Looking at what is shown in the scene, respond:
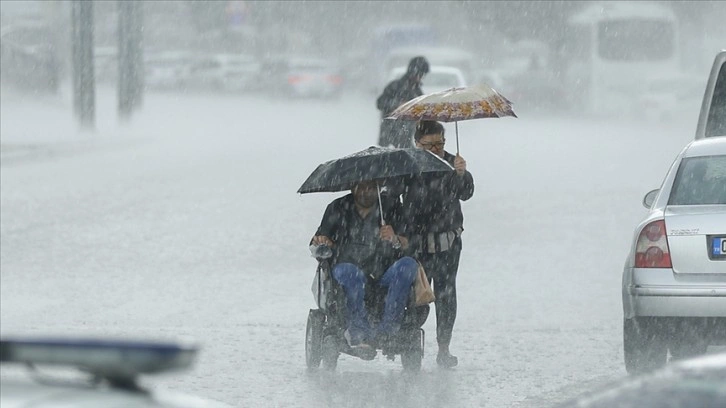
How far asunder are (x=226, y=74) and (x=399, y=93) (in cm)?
4428

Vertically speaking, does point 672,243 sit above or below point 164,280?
above

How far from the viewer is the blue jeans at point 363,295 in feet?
27.8

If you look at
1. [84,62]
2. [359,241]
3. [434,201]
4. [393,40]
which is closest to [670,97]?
[84,62]

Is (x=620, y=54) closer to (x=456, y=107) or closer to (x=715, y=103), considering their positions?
(x=715, y=103)

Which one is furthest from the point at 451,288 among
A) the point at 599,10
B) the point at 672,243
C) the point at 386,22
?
the point at 386,22

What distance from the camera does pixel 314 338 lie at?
29.0ft

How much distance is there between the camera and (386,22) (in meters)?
70.5

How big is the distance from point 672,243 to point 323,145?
21909 mm

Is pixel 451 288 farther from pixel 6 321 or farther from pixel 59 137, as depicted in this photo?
pixel 59 137

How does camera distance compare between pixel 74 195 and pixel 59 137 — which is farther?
pixel 59 137

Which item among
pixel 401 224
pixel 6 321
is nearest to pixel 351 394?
pixel 401 224

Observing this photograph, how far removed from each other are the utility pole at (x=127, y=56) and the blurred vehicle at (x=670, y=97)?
12.6 metres

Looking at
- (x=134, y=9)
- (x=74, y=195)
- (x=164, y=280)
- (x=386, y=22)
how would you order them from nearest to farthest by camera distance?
1. (x=164, y=280)
2. (x=74, y=195)
3. (x=134, y=9)
4. (x=386, y=22)

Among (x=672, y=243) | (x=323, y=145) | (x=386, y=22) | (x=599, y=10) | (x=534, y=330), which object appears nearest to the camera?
(x=672, y=243)
